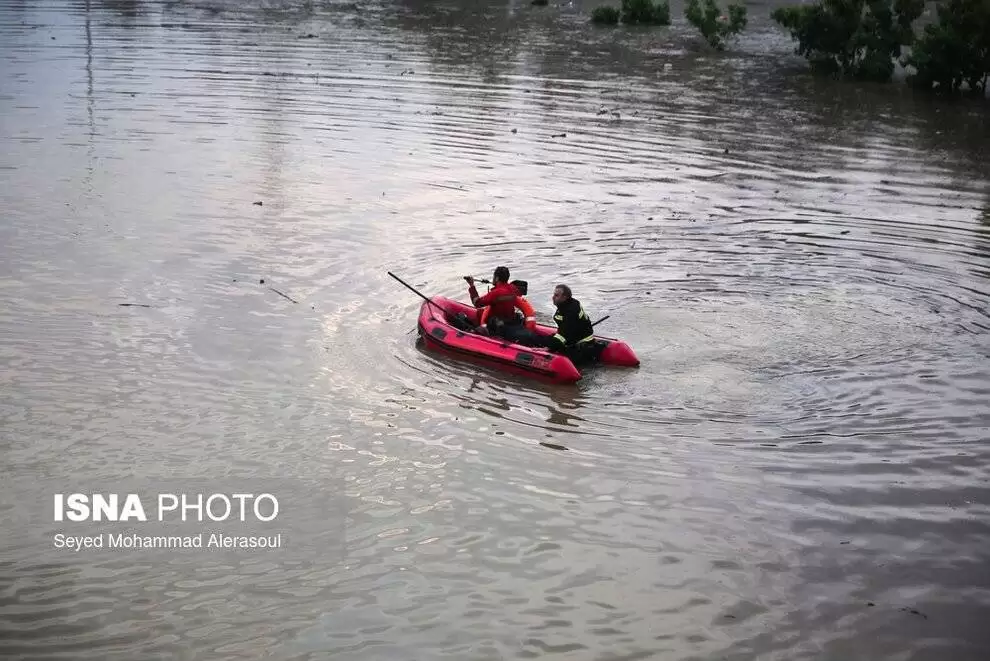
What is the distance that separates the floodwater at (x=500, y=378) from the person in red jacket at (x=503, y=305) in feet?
3.04

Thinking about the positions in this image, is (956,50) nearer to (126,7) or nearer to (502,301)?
(502,301)

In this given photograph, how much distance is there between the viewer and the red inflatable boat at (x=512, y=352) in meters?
13.7

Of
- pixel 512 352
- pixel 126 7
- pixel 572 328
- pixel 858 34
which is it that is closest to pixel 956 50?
pixel 858 34

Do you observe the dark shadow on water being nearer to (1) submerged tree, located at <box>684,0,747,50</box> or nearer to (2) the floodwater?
(2) the floodwater

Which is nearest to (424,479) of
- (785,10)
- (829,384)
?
(829,384)

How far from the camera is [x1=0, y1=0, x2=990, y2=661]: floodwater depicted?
9.05 m

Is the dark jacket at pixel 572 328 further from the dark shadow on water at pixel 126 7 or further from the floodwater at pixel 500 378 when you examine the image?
the dark shadow on water at pixel 126 7

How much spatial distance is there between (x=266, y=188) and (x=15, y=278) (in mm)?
6039

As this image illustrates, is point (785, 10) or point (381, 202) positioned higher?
point (785, 10)

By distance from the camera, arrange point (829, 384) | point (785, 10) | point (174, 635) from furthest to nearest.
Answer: point (785, 10), point (829, 384), point (174, 635)

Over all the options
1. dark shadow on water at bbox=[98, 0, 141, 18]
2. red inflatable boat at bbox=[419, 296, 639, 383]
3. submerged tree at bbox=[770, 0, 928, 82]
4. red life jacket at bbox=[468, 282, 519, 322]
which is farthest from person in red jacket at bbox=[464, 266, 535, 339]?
dark shadow on water at bbox=[98, 0, 141, 18]

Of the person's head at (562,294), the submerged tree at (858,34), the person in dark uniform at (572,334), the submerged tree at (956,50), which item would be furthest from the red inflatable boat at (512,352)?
the submerged tree at (858,34)

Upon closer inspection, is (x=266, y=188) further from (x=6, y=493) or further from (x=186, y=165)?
(x=6, y=493)

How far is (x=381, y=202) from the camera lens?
2083 cm
